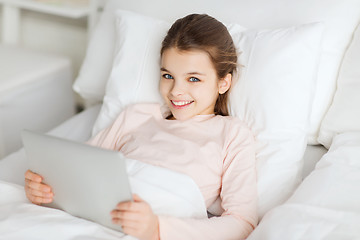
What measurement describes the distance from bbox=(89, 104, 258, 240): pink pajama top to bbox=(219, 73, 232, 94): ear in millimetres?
72

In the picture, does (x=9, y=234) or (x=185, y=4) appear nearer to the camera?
(x=9, y=234)

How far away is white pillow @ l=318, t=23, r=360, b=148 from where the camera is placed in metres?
1.11

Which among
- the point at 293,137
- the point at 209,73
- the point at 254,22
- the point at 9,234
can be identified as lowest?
the point at 9,234

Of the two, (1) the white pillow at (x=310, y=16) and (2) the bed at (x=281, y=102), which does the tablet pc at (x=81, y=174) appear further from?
(1) the white pillow at (x=310, y=16)

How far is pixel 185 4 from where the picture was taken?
50.8 inches

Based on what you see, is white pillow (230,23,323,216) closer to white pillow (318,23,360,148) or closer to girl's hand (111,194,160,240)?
white pillow (318,23,360,148)

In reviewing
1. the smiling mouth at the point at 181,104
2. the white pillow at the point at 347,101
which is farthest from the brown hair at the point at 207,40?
the white pillow at the point at 347,101

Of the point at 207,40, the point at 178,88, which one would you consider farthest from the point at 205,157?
the point at 207,40

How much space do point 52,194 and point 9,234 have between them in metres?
0.12

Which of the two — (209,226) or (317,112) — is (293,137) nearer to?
(317,112)

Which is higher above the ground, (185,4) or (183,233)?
(185,4)

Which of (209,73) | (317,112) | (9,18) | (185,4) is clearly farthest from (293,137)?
(9,18)

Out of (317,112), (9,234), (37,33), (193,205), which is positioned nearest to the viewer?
(9,234)

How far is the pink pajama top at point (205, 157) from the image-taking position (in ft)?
3.00
